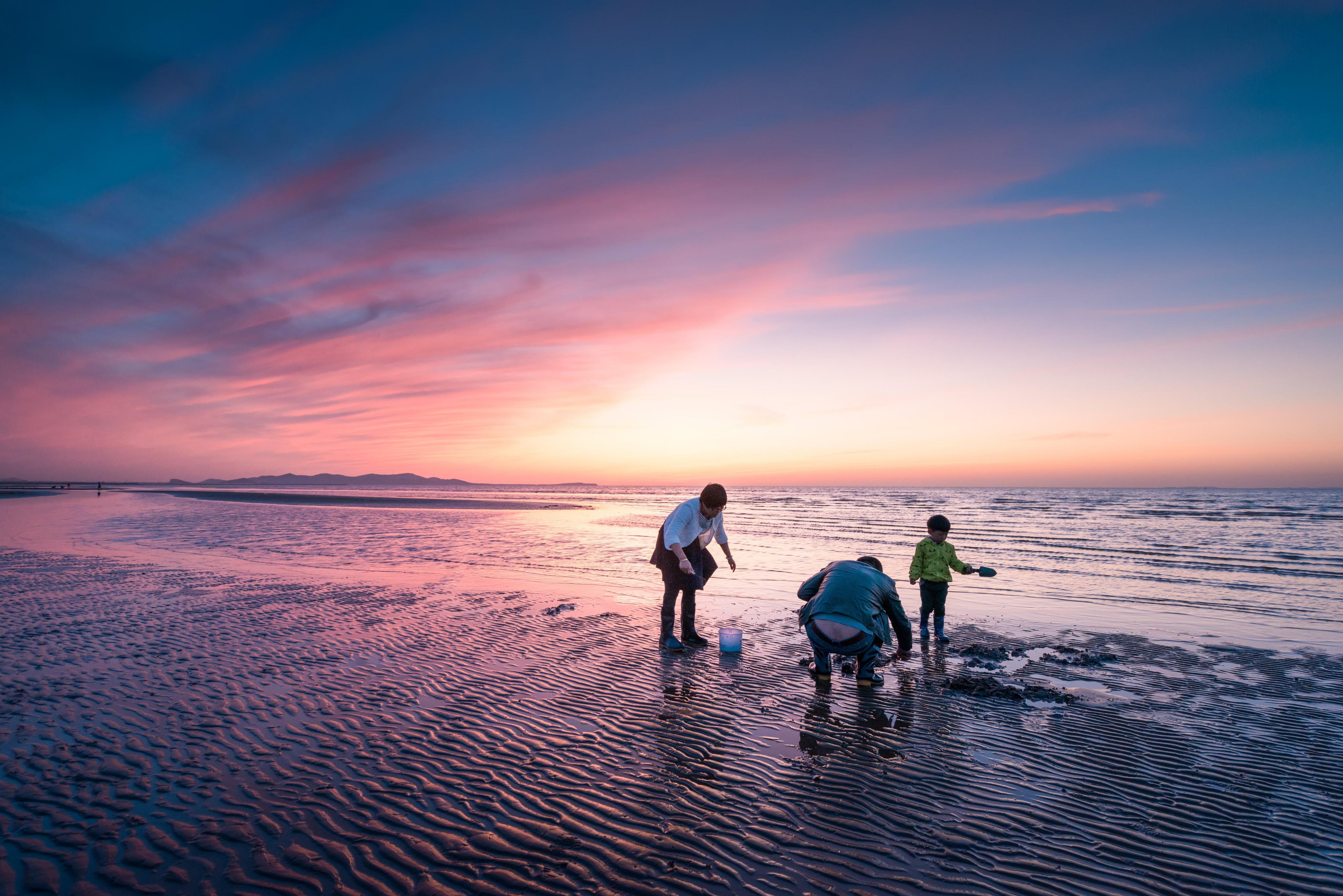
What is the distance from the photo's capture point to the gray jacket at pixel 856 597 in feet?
22.9

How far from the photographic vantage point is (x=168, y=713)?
6379 mm

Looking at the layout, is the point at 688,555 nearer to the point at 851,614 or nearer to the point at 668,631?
the point at 668,631

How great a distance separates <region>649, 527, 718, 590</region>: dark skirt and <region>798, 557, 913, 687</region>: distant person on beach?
82.5 inches

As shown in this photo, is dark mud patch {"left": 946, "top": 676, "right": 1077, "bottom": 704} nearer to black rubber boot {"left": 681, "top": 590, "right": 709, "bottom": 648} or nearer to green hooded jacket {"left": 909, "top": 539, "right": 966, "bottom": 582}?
green hooded jacket {"left": 909, "top": 539, "right": 966, "bottom": 582}

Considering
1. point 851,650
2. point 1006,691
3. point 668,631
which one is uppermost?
point 851,650

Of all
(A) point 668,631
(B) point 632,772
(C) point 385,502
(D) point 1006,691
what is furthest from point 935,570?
(C) point 385,502

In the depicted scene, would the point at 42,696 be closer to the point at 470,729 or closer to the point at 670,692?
the point at 470,729

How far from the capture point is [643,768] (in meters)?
5.35

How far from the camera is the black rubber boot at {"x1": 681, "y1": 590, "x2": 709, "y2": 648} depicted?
31.1 feet

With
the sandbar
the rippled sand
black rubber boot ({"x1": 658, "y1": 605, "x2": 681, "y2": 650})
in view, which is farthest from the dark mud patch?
the sandbar

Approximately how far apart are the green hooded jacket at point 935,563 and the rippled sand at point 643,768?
1194mm

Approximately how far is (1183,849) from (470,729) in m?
5.93

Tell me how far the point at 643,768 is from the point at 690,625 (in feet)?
14.0

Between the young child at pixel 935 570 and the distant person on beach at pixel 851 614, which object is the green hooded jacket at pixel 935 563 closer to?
the young child at pixel 935 570
